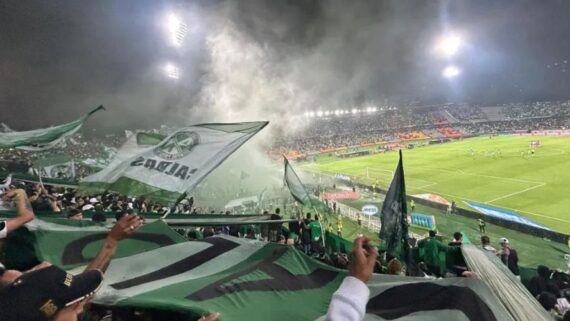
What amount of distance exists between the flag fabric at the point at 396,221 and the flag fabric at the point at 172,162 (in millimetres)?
3498

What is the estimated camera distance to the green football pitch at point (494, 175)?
79.9ft

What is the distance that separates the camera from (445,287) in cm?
293

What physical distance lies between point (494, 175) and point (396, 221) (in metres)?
32.2

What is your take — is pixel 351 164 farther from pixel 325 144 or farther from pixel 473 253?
pixel 473 253

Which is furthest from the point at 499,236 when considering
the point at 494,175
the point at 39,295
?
the point at 39,295

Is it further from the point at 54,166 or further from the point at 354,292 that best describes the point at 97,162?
the point at 354,292

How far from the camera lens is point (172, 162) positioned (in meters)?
5.99

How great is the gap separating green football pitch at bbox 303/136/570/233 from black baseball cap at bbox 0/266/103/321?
24.0 metres

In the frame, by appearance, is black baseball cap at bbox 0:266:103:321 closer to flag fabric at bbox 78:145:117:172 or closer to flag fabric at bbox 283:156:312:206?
flag fabric at bbox 283:156:312:206

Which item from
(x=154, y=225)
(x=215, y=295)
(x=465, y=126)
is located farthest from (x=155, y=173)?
(x=465, y=126)

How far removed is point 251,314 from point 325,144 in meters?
76.0

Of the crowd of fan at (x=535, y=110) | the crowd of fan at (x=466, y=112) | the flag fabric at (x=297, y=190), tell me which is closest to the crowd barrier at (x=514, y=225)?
the flag fabric at (x=297, y=190)

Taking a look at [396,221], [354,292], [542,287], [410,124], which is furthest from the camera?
[410,124]

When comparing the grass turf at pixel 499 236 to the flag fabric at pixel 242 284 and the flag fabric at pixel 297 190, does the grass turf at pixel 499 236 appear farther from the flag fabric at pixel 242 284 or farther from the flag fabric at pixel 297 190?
the flag fabric at pixel 242 284
